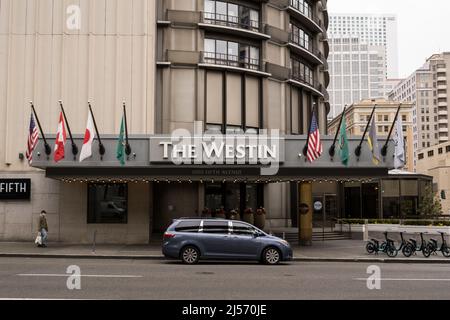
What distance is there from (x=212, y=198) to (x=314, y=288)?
22.3 metres

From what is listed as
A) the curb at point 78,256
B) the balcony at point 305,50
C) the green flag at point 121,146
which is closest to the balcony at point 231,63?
the balcony at point 305,50

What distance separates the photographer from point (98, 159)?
25.6 metres

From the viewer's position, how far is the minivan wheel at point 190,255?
1962 centimetres

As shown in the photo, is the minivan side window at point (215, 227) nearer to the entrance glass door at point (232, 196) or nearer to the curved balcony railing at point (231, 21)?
the entrance glass door at point (232, 196)

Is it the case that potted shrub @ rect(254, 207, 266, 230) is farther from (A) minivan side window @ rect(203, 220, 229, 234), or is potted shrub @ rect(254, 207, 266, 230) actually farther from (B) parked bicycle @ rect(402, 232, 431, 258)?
(A) minivan side window @ rect(203, 220, 229, 234)

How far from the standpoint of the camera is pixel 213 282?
14250mm

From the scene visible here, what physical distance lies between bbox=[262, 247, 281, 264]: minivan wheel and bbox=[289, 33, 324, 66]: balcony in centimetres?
2298

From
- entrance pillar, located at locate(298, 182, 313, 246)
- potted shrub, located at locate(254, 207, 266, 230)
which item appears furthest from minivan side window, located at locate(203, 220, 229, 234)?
potted shrub, located at locate(254, 207, 266, 230)

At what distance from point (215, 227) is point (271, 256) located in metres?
2.41

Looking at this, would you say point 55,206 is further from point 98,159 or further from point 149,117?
point 149,117

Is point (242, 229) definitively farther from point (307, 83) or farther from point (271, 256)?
point (307, 83)

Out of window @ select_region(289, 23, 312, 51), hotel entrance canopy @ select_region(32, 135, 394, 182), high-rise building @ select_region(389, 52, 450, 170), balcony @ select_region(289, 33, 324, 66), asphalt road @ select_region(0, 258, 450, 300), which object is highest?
high-rise building @ select_region(389, 52, 450, 170)

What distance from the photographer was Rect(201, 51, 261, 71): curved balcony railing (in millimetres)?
35188

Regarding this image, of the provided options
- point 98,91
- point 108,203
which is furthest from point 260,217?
point 98,91
